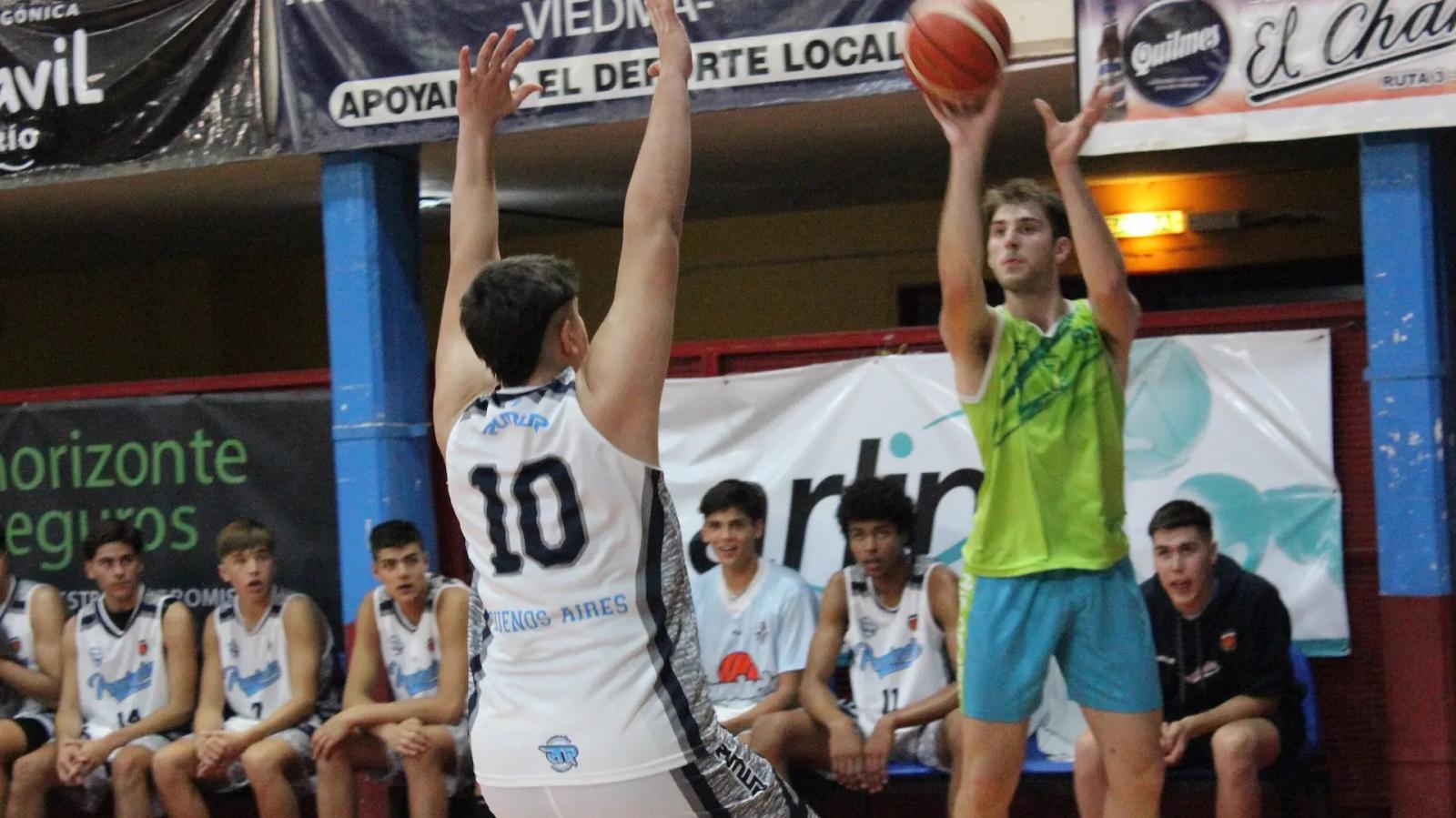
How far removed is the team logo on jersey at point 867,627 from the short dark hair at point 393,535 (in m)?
1.76

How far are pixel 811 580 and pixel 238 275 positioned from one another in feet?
21.3

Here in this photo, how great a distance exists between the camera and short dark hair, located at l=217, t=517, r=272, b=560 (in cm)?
755

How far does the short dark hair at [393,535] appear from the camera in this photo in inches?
→ 277

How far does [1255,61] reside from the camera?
6.19 meters

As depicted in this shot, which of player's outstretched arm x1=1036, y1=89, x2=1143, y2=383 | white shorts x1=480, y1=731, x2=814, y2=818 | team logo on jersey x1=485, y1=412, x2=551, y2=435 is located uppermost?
player's outstretched arm x1=1036, y1=89, x2=1143, y2=383

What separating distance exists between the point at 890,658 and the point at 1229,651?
1.26 meters

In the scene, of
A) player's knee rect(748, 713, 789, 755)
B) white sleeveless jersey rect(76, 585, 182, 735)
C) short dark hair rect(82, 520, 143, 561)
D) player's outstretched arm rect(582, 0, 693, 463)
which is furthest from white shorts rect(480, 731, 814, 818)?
short dark hair rect(82, 520, 143, 561)

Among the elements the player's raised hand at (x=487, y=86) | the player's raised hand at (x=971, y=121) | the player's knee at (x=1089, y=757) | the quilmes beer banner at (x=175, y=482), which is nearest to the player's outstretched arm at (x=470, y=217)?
the player's raised hand at (x=487, y=86)

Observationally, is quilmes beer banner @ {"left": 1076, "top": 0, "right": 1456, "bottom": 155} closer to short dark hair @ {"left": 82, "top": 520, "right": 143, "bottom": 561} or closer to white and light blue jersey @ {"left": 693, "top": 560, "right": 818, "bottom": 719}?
white and light blue jersey @ {"left": 693, "top": 560, "right": 818, "bottom": 719}

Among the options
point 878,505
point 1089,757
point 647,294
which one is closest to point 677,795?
point 647,294

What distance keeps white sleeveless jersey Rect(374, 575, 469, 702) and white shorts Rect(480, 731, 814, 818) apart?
384 cm

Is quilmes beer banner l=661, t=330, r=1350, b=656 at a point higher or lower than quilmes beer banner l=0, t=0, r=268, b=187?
lower

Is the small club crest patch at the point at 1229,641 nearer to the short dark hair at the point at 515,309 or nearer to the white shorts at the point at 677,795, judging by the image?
the white shorts at the point at 677,795

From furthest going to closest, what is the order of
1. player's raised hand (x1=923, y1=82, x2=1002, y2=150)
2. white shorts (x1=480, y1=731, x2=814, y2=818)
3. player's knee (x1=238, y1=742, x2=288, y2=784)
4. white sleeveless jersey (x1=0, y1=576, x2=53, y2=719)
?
white sleeveless jersey (x1=0, y1=576, x2=53, y2=719), player's knee (x1=238, y1=742, x2=288, y2=784), player's raised hand (x1=923, y1=82, x2=1002, y2=150), white shorts (x1=480, y1=731, x2=814, y2=818)
